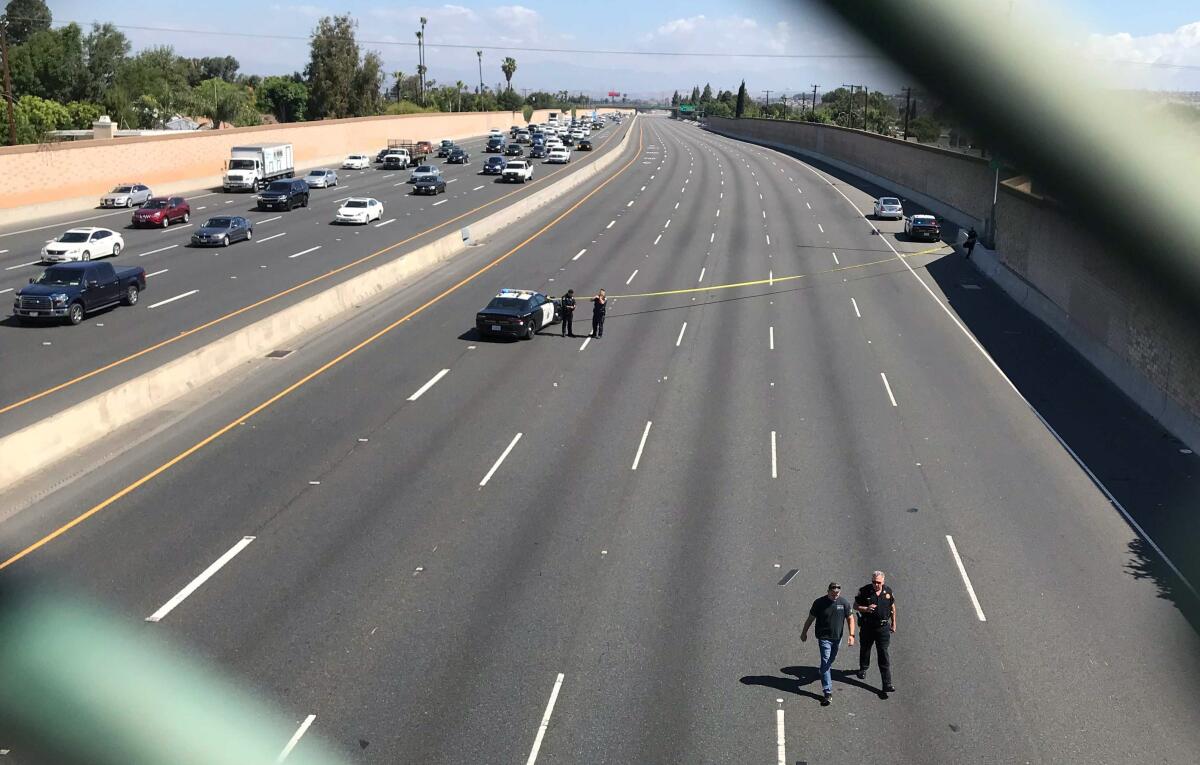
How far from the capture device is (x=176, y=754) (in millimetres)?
11453

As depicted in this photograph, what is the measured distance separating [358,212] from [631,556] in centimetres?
4760

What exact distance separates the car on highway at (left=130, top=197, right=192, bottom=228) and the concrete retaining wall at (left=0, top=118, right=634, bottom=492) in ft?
58.2

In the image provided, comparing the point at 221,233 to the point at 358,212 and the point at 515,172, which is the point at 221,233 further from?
the point at 515,172

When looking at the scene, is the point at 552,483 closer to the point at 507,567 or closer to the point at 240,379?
the point at 507,567

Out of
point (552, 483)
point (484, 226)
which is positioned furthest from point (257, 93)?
point (552, 483)

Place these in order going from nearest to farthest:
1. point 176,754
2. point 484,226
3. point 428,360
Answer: point 176,754
point 428,360
point 484,226

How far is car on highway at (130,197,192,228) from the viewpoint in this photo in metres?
57.6

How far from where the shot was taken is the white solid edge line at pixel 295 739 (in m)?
11.9

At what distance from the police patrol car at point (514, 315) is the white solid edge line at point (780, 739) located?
23317mm

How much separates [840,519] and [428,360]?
1606 cm

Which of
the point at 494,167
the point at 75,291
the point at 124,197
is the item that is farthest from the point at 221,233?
the point at 494,167

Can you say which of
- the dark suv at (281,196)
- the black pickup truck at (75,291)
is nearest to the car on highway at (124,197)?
the dark suv at (281,196)

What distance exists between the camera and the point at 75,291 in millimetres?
35156

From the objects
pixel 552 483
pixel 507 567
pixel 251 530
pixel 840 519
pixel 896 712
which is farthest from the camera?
pixel 552 483
